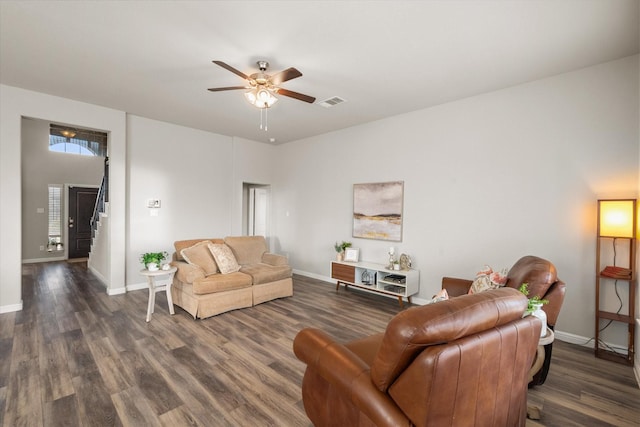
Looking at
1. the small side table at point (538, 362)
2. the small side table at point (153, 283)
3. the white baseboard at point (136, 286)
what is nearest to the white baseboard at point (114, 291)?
the white baseboard at point (136, 286)

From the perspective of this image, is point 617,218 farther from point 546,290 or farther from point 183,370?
point 183,370

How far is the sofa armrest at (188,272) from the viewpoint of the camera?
3.75 m

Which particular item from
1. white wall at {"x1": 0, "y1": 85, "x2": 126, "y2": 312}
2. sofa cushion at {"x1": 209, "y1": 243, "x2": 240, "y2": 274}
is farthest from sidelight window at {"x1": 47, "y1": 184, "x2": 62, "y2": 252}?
sofa cushion at {"x1": 209, "y1": 243, "x2": 240, "y2": 274}

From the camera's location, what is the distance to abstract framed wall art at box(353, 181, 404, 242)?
4750 mm

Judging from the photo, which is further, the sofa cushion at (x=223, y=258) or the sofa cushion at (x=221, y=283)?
the sofa cushion at (x=223, y=258)

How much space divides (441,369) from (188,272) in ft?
11.3

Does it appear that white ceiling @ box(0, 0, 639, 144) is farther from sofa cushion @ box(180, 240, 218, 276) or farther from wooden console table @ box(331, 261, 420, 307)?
wooden console table @ box(331, 261, 420, 307)

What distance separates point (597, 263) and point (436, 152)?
227 centimetres

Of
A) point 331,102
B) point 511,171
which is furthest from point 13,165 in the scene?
point 511,171

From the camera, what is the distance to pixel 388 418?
4.06 feet

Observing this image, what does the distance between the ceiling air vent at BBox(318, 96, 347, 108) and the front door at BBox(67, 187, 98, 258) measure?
7.91m

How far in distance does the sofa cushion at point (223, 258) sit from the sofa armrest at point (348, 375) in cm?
275

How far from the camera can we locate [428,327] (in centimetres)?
116

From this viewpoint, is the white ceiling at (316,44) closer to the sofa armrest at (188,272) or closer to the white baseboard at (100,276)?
the sofa armrest at (188,272)
